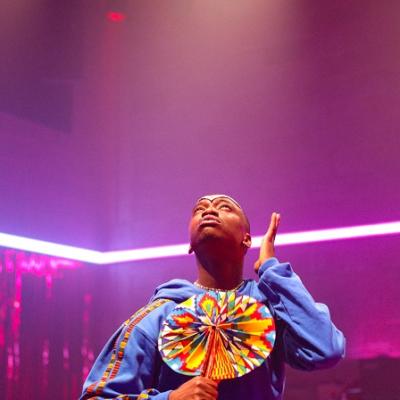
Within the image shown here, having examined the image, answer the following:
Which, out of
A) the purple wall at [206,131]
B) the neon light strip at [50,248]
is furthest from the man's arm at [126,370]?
the neon light strip at [50,248]

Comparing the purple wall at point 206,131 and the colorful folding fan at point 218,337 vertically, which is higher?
the purple wall at point 206,131

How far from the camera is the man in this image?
135 centimetres

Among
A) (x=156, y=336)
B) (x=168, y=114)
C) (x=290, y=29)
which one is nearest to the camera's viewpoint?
(x=156, y=336)

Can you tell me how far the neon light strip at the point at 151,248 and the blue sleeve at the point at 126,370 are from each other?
1.57m

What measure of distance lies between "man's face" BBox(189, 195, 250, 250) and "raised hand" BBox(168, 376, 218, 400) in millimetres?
372

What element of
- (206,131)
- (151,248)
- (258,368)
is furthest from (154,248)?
(258,368)

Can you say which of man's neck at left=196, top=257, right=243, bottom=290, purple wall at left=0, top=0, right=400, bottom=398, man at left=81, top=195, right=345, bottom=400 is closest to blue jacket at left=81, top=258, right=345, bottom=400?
man at left=81, top=195, right=345, bottom=400

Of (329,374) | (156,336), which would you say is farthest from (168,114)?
(156,336)

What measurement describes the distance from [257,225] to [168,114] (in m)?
0.70

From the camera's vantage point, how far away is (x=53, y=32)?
3.23m

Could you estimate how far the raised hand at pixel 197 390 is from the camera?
1264 mm

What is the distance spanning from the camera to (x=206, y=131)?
3.24m

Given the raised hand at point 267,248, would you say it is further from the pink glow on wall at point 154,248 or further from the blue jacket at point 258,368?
the pink glow on wall at point 154,248

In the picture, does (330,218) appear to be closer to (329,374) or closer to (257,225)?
(257,225)
